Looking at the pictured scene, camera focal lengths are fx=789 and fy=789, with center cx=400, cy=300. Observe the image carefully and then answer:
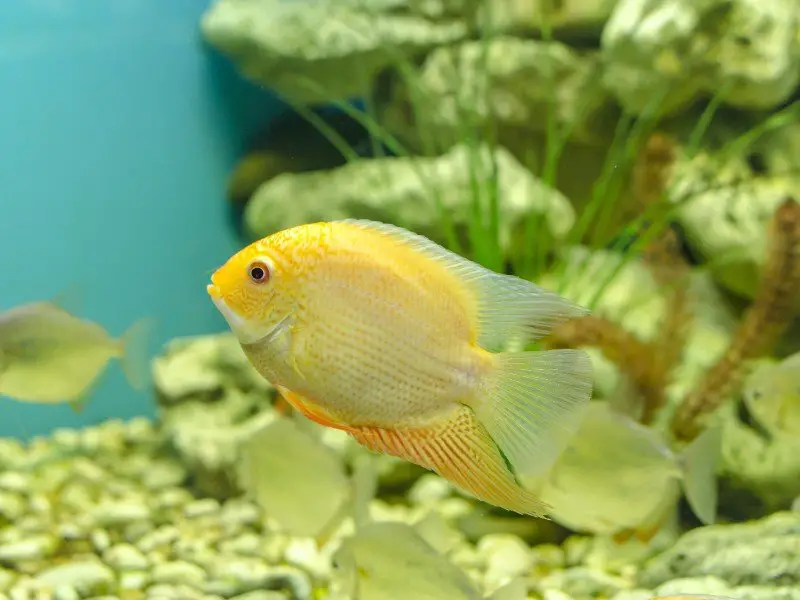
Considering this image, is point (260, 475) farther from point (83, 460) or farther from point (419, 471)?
point (83, 460)

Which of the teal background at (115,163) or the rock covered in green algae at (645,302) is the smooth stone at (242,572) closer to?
the rock covered in green algae at (645,302)

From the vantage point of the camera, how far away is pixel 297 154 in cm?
509

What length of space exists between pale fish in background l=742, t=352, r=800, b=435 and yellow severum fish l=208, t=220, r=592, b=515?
188cm

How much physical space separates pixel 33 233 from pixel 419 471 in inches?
93.1

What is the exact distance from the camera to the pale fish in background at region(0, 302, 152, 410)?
2566mm

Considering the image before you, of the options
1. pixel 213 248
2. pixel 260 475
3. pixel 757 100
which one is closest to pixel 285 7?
pixel 213 248

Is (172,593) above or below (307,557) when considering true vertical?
above

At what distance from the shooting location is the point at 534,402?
3.81ft

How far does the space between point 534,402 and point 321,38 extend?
13.0 ft

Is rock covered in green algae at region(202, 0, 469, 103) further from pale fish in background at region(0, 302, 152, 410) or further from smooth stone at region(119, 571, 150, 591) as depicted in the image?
smooth stone at region(119, 571, 150, 591)

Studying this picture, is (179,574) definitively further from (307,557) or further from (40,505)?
(40,505)

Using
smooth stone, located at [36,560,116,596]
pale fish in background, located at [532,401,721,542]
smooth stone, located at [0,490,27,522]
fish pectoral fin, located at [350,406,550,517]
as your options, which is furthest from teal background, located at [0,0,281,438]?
fish pectoral fin, located at [350,406,550,517]

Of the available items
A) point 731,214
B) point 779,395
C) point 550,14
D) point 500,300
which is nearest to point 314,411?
point 500,300

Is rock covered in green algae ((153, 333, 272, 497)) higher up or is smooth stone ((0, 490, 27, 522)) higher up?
rock covered in green algae ((153, 333, 272, 497))
